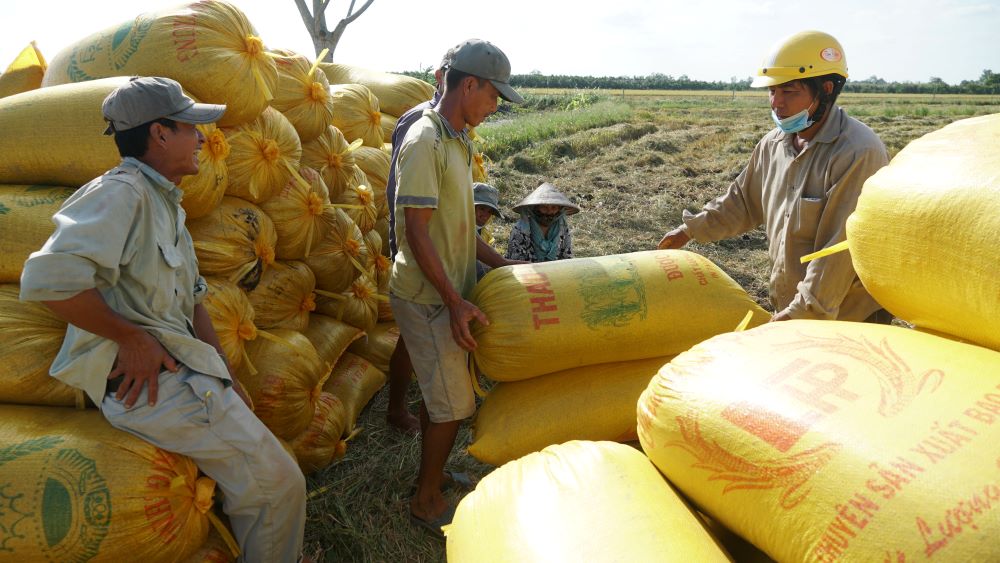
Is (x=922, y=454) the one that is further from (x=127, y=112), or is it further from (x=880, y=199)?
(x=127, y=112)

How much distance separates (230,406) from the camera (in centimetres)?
203

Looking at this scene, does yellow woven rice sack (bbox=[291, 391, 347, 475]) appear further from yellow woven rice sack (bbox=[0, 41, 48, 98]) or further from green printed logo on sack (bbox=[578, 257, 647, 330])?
yellow woven rice sack (bbox=[0, 41, 48, 98])

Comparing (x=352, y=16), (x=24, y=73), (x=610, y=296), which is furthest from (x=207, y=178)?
(x=352, y=16)

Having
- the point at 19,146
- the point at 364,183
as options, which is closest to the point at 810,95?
the point at 364,183

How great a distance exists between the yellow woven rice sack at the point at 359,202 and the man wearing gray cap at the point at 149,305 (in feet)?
5.27

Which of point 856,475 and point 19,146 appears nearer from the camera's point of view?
point 856,475

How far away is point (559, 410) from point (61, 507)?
173 cm

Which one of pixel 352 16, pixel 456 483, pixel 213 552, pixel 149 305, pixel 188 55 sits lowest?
pixel 456 483

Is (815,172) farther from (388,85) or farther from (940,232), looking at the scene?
(388,85)

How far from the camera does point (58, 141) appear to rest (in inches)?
86.8

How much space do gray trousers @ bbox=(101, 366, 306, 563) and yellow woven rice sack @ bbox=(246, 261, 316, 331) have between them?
0.91 meters

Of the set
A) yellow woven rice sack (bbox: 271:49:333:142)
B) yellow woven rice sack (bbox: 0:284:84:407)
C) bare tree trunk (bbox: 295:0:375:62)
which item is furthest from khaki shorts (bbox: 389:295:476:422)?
bare tree trunk (bbox: 295:0:375:62)

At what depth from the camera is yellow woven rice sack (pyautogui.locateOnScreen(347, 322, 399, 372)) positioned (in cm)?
387

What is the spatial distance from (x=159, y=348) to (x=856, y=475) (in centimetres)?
179
